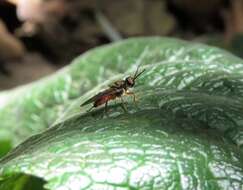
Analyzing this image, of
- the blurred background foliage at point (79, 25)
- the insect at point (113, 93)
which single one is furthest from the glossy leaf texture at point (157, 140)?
the blurred background foliage at point (79, 25)

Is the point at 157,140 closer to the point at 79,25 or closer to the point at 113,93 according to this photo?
the point at 113,93

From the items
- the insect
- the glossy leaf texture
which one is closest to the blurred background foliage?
the glossy leaf texture

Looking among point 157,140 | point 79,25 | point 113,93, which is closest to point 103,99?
point 113,93

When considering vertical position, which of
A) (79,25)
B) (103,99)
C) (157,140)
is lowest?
(157,140)

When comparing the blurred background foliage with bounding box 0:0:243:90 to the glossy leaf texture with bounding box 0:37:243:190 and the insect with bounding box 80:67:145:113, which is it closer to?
the glossy leaf texture with bounding box 0:37:243:190

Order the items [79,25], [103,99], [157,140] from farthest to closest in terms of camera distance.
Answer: [79,25]
[103,99]
[157,140]

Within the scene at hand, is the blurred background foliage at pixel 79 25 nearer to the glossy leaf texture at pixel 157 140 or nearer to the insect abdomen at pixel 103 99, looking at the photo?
the glossy leaf texture at pixel 157 140

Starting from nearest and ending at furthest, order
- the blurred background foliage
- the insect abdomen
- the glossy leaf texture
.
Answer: the glossy leaf texture, the insect abdomen, the blurred background foliage

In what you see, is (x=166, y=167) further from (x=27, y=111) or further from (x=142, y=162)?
(x=27, y=111)
